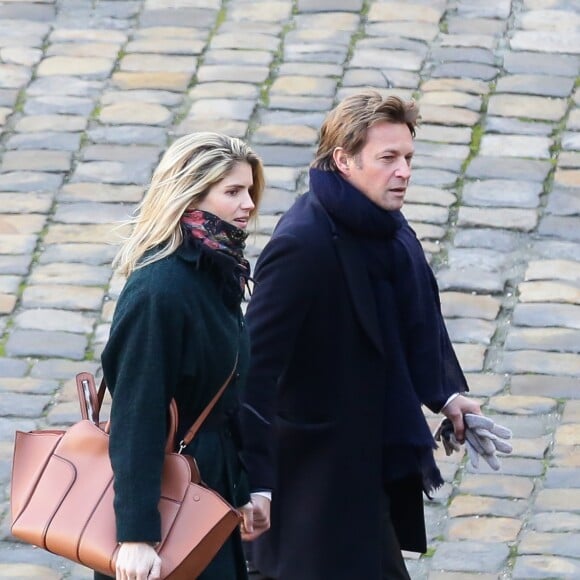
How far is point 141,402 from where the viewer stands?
338cm

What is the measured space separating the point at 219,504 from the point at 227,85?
4738mm

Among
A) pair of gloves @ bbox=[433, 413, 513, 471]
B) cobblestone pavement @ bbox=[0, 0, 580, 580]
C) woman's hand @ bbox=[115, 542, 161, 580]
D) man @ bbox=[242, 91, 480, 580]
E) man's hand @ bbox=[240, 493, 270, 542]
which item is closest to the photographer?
woman's hand @ bbox=[115, 542, 161, 580]

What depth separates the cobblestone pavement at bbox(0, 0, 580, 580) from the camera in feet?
17.7

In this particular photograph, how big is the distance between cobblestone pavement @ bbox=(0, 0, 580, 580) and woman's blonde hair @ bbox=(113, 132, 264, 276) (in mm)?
1753

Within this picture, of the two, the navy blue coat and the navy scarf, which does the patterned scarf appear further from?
the navy scarf

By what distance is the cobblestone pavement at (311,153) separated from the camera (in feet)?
17.7

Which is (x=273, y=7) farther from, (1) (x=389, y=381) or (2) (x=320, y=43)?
(1) (x=389, y=381)

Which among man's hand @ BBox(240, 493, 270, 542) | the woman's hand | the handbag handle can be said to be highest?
the handbag handle

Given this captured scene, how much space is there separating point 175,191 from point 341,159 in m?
0.65

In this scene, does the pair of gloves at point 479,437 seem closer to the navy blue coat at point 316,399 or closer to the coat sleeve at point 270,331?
the navy blue coat at point 316,399

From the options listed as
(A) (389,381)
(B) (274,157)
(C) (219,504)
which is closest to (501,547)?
(A) (389,381)

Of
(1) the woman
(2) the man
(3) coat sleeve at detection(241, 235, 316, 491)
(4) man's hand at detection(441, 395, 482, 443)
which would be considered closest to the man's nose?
(2) the man

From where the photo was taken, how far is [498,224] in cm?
688

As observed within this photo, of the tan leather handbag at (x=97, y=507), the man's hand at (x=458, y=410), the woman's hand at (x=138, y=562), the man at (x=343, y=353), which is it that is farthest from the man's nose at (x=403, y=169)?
the woman's hand at (x=138, y=562)
